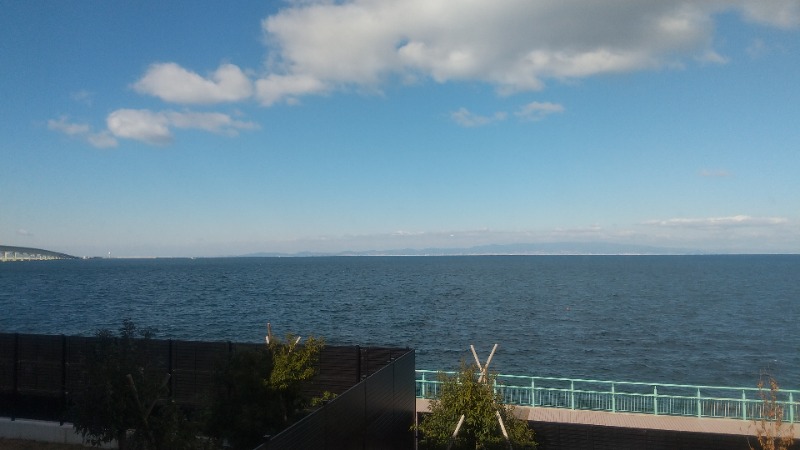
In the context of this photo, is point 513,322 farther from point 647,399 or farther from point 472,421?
point 472,421

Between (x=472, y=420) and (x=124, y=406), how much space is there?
625 cm

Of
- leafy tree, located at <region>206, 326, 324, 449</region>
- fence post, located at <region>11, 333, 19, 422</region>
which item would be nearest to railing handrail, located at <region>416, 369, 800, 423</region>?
leafy tree, located at <region>206, 326, 324, 449</region>

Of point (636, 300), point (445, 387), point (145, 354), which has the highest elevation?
point (145, 354)

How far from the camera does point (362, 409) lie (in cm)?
977

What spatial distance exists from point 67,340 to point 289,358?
6.21 metres

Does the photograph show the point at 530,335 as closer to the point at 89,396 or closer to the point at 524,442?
the point at 524,442

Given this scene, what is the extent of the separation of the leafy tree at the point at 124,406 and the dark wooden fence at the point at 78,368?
2.82m

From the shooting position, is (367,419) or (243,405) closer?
(367,419)

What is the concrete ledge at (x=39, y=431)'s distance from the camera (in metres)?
13.7

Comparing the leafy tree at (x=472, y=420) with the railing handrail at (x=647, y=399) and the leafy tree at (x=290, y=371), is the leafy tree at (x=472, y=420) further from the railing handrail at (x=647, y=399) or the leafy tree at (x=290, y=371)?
the leafy tree at (x=290, y=371)

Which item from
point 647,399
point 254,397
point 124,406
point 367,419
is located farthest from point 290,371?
point 647,399

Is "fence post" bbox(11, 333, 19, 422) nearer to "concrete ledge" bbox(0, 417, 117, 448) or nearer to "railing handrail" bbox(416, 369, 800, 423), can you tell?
"concrete ledge" bbox(0, 417, 117, 448)

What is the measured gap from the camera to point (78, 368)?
13898 mm

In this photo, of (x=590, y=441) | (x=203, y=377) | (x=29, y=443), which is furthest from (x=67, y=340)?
(x=590, y=441)
